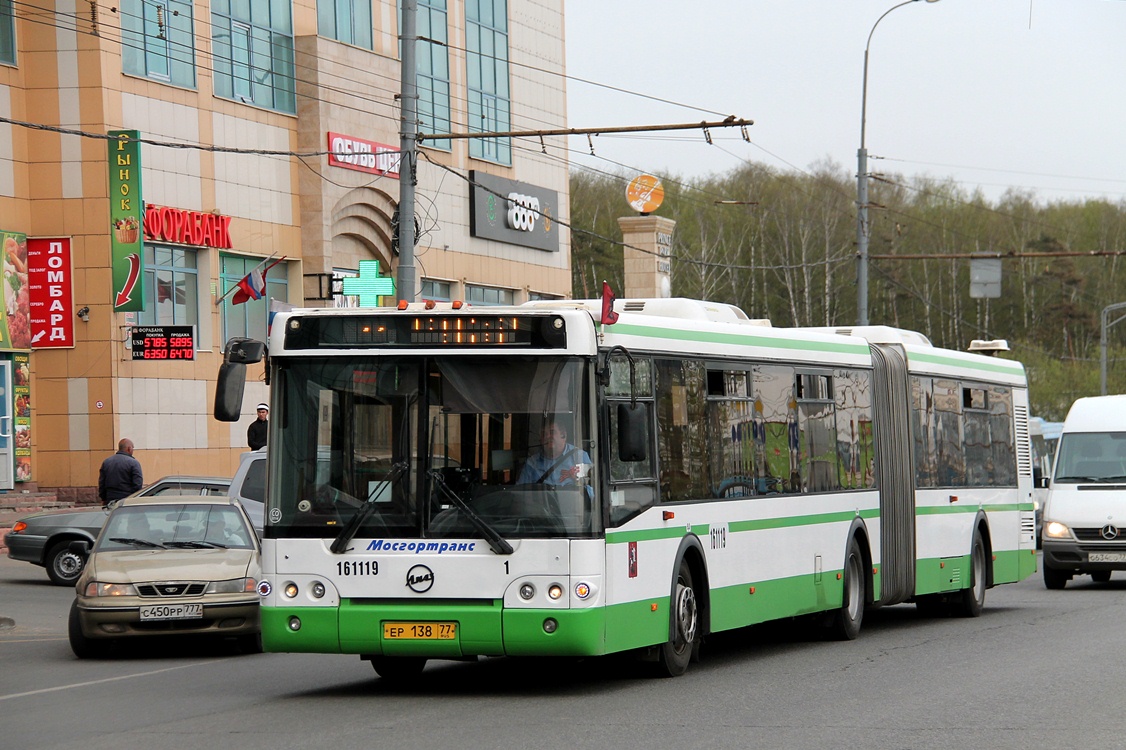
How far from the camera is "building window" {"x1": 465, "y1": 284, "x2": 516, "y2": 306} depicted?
43.4 metres

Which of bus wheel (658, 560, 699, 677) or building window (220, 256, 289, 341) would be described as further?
building window (220, 256, 289, 341)

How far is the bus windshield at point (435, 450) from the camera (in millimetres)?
11047

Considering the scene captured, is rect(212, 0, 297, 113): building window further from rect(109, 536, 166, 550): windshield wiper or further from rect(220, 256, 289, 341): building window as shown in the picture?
rect(109, 536, 166, 550): windshield wiper

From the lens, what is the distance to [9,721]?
10852 mm

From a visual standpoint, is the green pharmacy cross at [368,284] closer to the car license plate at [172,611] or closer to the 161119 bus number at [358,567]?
the car license plate at [172,611]

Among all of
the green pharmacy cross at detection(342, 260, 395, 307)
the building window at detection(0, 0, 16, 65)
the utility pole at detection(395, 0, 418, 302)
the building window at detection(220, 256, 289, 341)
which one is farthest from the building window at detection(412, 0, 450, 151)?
the utility pole at detection(395, 0, 418, 302)

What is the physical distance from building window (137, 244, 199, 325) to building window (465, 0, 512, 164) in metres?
11.5

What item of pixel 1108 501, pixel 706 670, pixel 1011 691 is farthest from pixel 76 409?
pixel 1011 691

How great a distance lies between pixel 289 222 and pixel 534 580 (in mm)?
26135

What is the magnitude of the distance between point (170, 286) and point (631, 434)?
23166 millimetres

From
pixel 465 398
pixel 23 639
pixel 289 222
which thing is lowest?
pixel 23 639

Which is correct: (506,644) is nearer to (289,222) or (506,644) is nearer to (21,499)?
(21,499)

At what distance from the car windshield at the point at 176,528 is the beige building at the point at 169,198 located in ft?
38.1

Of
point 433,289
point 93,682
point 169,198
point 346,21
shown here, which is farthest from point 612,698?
point 433,289
